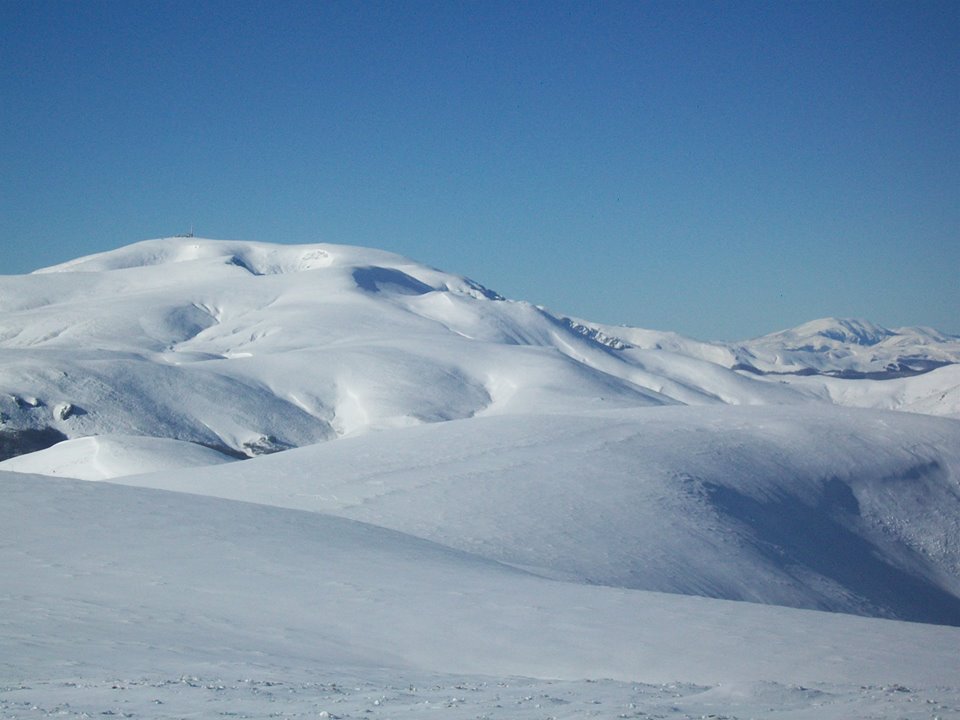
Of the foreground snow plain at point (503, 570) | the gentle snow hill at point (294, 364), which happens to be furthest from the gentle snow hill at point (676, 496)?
the gentle snow hill at point (294, 364)

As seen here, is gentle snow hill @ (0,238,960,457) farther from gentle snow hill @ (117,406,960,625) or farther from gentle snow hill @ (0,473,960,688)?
gentle snow hill @ (0,473,960,688)

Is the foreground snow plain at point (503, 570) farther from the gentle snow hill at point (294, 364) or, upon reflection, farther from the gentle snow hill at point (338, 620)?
the gentle snow hill at point (294, 364)

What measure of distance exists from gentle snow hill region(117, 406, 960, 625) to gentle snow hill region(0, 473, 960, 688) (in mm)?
4449

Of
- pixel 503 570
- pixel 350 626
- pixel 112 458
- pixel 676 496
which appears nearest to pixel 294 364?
pixel 112 458

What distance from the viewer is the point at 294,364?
88.3m

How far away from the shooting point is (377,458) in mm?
29438

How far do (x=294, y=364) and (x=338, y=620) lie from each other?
77.9m

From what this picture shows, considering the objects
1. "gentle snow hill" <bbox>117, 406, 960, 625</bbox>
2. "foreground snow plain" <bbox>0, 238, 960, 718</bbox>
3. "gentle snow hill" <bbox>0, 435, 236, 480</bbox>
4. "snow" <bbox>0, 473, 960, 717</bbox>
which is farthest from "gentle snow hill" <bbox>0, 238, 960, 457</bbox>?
"snow" <bbox>0, 473, 960, 717</bbox>

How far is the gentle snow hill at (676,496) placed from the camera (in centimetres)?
2177

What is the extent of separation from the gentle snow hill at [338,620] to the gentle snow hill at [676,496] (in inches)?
175

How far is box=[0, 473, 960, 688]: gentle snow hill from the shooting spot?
9.77 meters

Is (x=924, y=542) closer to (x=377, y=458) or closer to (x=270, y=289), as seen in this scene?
(x=377, y=458)

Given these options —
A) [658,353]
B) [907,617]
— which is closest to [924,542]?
[907,617]

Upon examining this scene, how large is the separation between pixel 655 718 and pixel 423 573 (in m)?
7.98
